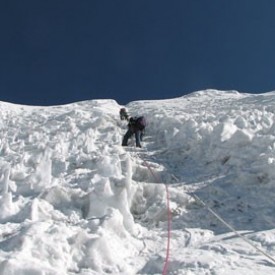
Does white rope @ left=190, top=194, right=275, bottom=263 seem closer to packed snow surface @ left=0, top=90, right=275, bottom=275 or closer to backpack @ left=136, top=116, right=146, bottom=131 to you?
packed snow surface @ left=0, top=90, right=275, bottom=275

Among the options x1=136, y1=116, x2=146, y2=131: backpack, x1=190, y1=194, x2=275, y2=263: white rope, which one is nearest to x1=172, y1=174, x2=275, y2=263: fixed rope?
x1=190, y1=194, x2=275, y2=263: white rope

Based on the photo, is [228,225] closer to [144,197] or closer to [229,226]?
[229,226]

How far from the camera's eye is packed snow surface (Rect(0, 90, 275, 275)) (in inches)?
301

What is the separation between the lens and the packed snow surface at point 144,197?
764 centimetres

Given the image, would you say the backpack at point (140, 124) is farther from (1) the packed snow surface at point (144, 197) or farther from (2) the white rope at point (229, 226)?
(2) the white rope at point (229, 226)

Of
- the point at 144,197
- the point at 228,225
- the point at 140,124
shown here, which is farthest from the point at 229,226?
the point at 140,124

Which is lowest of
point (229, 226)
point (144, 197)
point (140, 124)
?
point (229, 226)

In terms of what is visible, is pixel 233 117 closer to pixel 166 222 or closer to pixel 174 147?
pixel 174 147

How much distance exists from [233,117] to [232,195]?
190 inches

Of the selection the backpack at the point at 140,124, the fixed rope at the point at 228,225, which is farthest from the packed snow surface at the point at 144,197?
the backpack at the point at 140,124

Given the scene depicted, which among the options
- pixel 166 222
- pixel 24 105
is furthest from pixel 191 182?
pixel 24 105

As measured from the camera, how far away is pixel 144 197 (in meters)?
10.2

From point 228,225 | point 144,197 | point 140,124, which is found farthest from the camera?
point 140,124

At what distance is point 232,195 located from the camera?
410 inches
